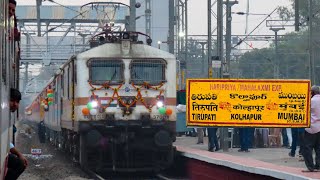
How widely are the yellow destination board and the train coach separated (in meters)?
0.54

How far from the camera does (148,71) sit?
62.5 ft

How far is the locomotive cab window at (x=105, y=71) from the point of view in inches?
736

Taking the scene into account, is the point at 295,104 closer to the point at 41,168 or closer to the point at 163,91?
the point at 163,91

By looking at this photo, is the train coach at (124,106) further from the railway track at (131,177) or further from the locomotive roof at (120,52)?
the railway track at (131,177)

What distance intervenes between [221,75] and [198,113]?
4747 millimetres

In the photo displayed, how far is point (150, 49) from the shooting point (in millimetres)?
19250

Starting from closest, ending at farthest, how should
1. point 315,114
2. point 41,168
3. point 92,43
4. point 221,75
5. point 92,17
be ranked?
point 315,114, point 92,43, point 41,168, point 221,75, point 92,17

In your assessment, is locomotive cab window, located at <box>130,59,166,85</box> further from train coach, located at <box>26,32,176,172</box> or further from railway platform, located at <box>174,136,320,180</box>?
railway platform, located at <box>174,136,320,180</box>

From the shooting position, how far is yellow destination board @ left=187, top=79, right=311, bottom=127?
18.8m

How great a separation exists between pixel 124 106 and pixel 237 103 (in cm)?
257

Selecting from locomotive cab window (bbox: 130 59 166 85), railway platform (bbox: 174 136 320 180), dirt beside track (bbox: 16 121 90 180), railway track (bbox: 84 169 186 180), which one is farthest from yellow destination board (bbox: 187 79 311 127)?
dirt beside track (bbox: 16 121 90 180)

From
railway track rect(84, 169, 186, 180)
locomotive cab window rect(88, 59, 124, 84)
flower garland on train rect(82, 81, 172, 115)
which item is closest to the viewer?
flower garland on train rect(82, 81, 172, 115)

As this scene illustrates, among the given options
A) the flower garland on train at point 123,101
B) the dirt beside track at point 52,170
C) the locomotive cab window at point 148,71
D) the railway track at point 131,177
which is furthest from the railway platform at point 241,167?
the dirt beside track at point 52,170

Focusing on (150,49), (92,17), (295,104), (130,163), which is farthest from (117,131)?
(92,17)
